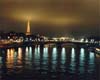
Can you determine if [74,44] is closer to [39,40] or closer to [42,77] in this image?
[39,40]

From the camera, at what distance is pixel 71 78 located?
87.1ft

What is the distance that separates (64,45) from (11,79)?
9584 centimetres

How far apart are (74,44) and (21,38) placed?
1734 centimetres

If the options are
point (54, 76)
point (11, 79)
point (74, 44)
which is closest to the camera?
point (11, 79)

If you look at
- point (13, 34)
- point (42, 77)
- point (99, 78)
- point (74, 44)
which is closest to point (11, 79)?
point (42, 77)

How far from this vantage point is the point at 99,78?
1050 inches

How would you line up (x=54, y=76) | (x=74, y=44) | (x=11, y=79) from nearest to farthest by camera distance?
(x=11, y=79) < (x=54, y=76) < (x=74, y=44)

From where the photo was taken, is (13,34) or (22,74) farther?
(13,34)

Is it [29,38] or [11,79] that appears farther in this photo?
[29,38]

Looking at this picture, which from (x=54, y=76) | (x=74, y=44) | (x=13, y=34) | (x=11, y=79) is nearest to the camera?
(x=11, y=79)

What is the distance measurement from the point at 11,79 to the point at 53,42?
99859 millimetres

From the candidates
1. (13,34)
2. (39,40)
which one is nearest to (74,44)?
(39,40)

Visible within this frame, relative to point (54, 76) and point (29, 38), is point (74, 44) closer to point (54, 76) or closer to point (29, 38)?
point (29, 38)

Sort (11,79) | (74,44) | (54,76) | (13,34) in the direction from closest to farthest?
(11,79)
(54,76)
(13,34)
(74,44)
